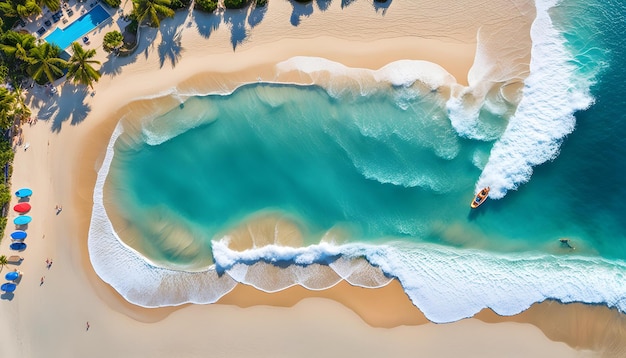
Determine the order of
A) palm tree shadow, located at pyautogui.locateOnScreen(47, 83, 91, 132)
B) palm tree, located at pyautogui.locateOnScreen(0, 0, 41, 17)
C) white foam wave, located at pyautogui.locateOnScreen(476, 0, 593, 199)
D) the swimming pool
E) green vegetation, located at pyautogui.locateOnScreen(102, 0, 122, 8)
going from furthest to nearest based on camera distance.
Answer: palm tree shadow, located at pyautogui.locateOnScreen(47, 83, 91, 132), the swimming pool, green vegetation, located at pyautogui.locateOnScreen(102, 0, 122, 8), white foam wave, located at pyautogui.locateOnScreen(476, 0, 593, 199), palm tree, located at pyautogui.locateOnScreen(0, 0, 41, 17)

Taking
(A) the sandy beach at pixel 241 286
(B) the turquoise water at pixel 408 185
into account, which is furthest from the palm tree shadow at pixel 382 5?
(B) the turquoise water at pixel 408 185

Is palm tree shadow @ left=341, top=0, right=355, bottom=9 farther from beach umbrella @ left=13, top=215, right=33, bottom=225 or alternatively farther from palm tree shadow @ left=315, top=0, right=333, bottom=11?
beach umbrella @ left=13, top=215, right=33, bottom=225

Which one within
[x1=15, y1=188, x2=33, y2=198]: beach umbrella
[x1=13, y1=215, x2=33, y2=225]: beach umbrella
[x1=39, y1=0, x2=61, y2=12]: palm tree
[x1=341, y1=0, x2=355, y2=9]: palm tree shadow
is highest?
[x1=39, y1=0, x2=61, y2=12]: palm tree

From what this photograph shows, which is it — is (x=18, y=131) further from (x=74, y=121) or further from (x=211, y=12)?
(x=211, y=12)

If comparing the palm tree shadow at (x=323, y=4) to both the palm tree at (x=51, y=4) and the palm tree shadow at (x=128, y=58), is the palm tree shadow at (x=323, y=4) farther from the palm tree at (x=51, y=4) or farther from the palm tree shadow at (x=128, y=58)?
the palm tree at (x=51, y=4)

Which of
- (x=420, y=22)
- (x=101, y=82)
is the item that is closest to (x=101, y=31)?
(x=101, y=82)

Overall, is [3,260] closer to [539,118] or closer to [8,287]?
[8,287]

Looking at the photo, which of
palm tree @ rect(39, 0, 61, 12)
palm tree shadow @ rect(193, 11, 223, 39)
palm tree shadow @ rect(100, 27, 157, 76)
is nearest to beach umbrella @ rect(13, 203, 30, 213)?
palm tree shadow @ rect(100, 27, 157, 76)
